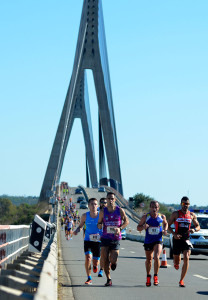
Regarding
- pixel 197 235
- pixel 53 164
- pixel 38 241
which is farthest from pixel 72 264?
pixel 53 164

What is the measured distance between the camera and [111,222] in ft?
43.9

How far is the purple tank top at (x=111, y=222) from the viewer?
13.4 metres

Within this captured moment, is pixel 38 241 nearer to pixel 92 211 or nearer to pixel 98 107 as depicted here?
pixel 92 211

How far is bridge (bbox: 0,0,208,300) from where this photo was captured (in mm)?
8109

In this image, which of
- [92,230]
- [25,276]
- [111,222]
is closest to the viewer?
[25,276]

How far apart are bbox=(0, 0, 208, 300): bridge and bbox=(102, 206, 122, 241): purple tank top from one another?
0.95 metres

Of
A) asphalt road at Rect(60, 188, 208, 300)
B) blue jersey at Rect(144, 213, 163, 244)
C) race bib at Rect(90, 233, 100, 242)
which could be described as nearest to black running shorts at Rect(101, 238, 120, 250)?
race bib at Rect(90, 233, 100, 242)

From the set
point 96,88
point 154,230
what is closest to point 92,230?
point 154,230

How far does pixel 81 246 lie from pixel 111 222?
72.2 ft

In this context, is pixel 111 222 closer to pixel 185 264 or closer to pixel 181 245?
pixel 181 245

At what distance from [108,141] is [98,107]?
193 inches

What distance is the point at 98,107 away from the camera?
321ft

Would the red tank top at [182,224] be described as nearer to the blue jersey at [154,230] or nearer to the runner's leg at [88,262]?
the blue jersey at [154,230]

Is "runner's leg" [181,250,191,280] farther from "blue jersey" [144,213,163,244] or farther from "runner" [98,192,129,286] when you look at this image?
"runner" [98,192,129,286]
